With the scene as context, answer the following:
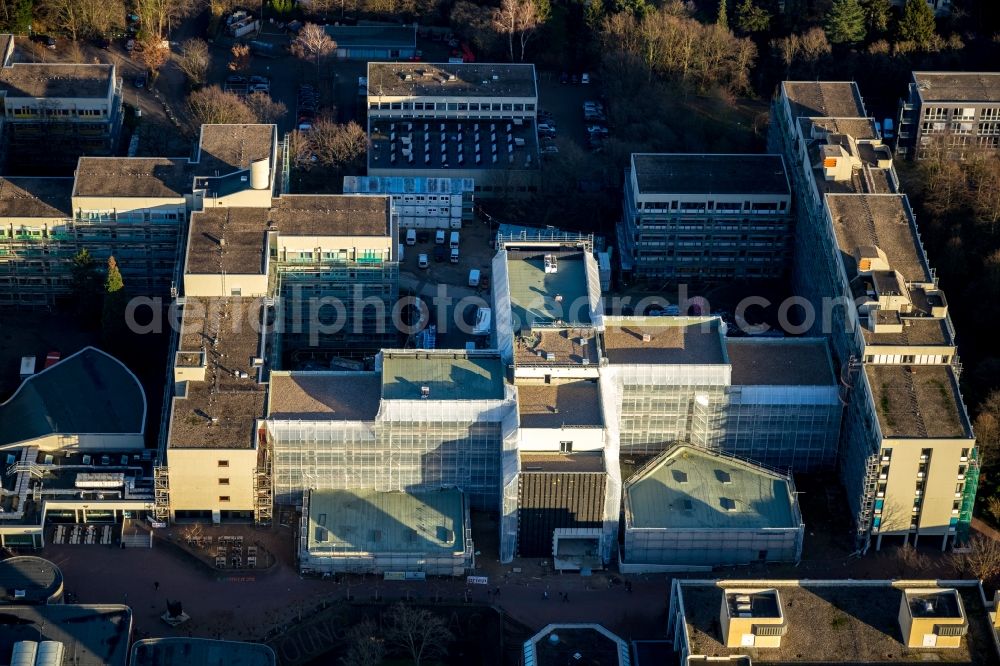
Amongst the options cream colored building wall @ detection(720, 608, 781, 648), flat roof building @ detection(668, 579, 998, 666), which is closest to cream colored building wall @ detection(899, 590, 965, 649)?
flat roof building @ detection(668, 579, 998, 666)

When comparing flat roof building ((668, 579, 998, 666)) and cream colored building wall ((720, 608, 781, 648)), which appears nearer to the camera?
cream colored building wall ((720, 608, 781, 648))

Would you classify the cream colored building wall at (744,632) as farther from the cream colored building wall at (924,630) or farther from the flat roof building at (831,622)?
the cream colored building wall at (924,630)

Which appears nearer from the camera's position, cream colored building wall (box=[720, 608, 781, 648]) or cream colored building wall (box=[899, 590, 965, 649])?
cream colored building wall (box=[720, 608, 781, 648])

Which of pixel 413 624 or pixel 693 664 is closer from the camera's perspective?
pixel 693 664

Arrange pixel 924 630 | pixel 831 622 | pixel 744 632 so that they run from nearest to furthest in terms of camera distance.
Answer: pixel 744 632 < pixel 924 630 < pixel 831 622

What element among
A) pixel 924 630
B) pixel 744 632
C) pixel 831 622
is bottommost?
pixel 831 622

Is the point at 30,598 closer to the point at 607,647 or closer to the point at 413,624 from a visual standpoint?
the point at 413,624

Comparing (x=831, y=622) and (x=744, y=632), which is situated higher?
(x=744, y=632)

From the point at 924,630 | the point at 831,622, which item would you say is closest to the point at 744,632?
the point at 831,622

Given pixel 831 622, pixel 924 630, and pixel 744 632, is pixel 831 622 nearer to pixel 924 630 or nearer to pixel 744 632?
pixel 924 630

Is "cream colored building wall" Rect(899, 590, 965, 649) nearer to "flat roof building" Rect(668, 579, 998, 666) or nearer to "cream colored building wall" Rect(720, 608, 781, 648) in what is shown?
"flat roof building" Rect(668, 579, 998, 666)

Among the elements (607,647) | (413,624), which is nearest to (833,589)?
(607,647)
